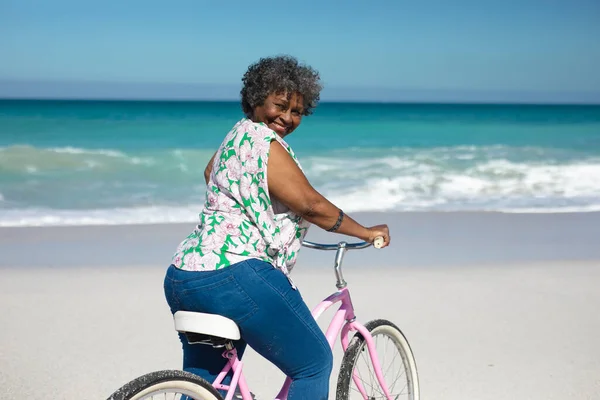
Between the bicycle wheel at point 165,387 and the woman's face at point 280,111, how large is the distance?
84 cm

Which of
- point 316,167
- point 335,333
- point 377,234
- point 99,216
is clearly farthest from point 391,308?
point 316,167

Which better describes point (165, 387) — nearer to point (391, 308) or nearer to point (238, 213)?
point (238, 213)

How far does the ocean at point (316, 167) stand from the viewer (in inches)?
529

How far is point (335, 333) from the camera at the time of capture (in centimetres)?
307

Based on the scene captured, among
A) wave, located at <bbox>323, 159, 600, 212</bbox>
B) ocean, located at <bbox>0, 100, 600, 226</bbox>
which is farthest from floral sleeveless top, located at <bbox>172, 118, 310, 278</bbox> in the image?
wave, located at <bbox>323, 159, 600, 212</bbox>

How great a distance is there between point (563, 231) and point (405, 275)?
3.41 m

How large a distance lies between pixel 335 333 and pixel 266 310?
583mm

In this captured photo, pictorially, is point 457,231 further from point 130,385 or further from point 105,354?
point 130,385

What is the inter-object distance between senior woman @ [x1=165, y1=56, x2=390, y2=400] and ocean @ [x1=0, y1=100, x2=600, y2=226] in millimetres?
8223

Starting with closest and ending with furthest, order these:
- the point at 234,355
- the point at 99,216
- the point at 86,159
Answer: the point at 234,355, the point at 99,216, the point at 86,159

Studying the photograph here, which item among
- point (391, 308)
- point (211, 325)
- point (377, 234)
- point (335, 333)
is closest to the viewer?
point (211, 325)

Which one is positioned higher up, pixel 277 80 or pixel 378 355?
pixel 277 80

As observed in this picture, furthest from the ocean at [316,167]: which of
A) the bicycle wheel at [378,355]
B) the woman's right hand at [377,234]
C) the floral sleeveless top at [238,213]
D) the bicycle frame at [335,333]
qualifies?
the floral sleeveless top at [238,213]

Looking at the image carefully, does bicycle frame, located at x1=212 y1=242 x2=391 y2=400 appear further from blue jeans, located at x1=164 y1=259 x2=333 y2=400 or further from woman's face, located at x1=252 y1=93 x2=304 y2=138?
woman's face, located at x1=252 y1=93 x2=304 y2=138
